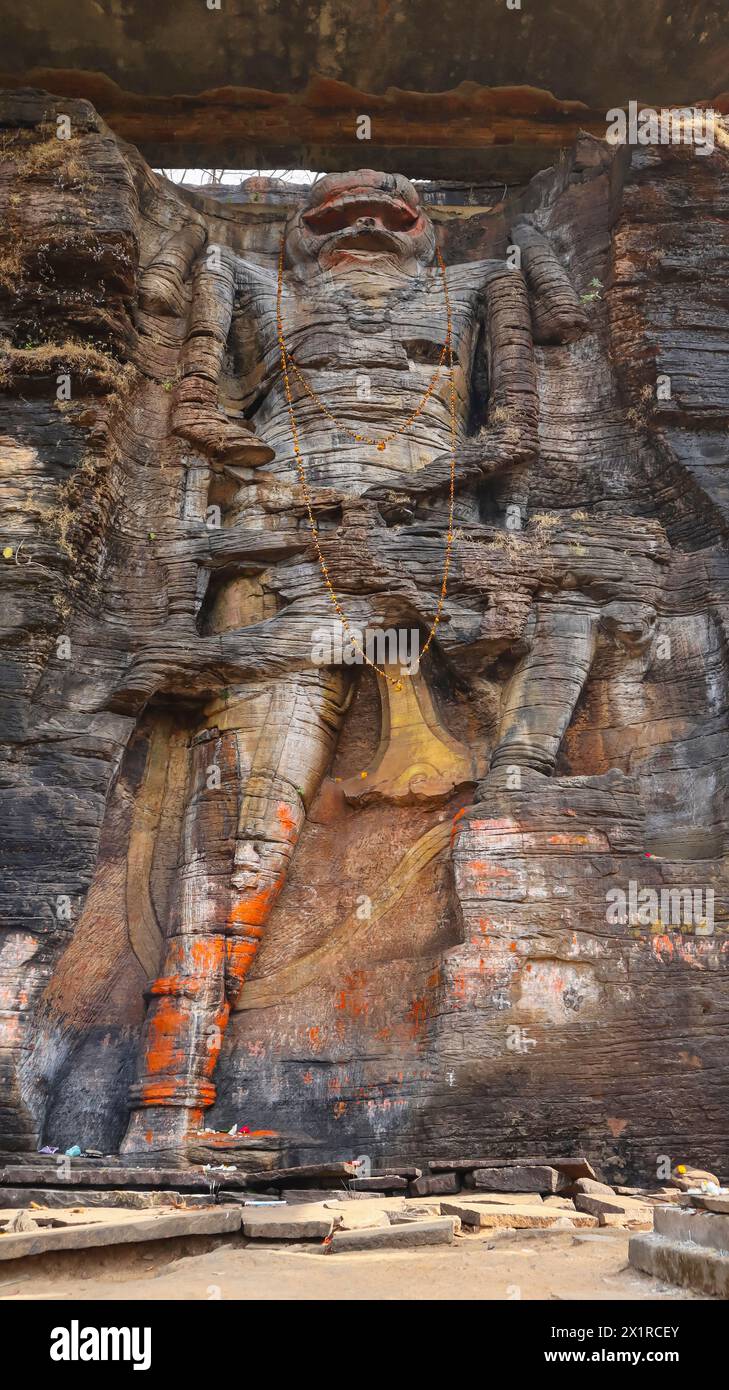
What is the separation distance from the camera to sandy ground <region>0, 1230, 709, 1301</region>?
12.1ft

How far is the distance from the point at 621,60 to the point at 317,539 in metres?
9.15

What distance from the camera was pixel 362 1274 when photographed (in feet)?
13.5

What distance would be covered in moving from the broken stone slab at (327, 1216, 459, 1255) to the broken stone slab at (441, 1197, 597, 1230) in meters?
0.53

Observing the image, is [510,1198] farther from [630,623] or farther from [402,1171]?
[630,623]

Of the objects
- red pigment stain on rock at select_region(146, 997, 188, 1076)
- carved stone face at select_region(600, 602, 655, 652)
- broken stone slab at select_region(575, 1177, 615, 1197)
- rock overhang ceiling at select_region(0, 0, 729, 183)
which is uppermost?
rock overhang ceiling at select_region(0, 0, 729, 183)

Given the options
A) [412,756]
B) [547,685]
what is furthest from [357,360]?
[412,756]

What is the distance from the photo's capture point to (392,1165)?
7.91 metres

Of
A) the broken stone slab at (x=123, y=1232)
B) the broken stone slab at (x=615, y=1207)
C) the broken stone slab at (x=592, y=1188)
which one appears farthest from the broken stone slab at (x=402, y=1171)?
the broken stone slab at (x=123, y=1232)

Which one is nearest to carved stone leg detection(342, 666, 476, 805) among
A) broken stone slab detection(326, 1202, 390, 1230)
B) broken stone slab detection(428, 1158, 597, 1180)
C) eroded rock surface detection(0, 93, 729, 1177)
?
eroded rock surface detection(0, 93, 729, 1177)

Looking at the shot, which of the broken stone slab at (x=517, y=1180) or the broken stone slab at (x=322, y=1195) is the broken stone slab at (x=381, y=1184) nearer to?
the broken stone slab at (x=322, y=1195)

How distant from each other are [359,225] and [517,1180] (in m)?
10.3

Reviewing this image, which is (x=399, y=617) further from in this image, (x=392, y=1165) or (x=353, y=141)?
(x=353, y=141)

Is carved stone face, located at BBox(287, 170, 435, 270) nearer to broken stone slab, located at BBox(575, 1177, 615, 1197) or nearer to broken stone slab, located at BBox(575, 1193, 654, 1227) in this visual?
broken stone slab, located at BBox(575, 1177, 615, 1197)

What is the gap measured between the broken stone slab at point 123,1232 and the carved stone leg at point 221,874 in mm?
3439
